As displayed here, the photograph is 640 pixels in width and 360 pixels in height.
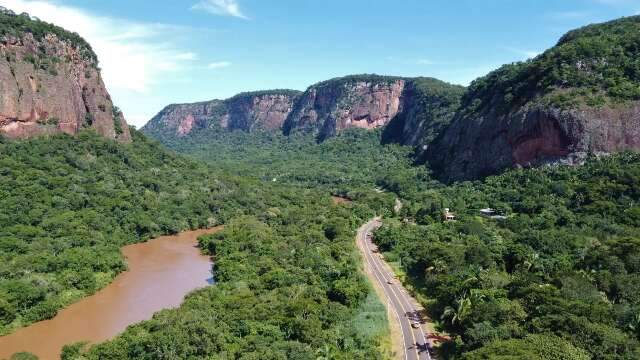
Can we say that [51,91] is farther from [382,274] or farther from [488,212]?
[488,212]

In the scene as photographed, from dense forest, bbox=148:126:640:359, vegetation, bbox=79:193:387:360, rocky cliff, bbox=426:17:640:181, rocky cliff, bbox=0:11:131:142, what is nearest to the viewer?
dense forest, bbox=148:126:640:359

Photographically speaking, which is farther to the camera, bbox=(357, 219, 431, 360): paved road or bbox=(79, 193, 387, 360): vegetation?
bbox=(357, 219, 431, 360): paved road

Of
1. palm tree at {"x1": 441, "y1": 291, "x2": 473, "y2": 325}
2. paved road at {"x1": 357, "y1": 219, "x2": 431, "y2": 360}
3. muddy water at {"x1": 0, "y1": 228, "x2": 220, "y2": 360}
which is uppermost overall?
palm tree at {"x1": 441, "y1": 291, "x2": 473, "y2": 325}

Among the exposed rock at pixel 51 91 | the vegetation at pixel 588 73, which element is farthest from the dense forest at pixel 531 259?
the exposed rock at pixel 51 91

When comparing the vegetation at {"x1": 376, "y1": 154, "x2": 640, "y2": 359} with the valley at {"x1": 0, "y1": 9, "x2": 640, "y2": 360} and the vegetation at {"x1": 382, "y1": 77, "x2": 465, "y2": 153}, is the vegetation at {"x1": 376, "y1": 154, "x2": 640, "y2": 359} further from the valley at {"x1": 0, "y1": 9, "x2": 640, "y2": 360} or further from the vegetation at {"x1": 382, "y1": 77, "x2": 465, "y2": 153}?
the vegetation at {"x1": 382, "y1": 77, "x2": 465, "y2": 153}

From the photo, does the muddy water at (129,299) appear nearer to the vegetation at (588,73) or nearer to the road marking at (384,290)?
the road marking at (384,290)

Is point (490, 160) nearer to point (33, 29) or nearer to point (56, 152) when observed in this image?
point (56, 152)

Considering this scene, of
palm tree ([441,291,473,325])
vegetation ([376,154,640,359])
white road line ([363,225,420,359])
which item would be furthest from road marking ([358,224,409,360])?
palm tree ([441,291,473,325])
